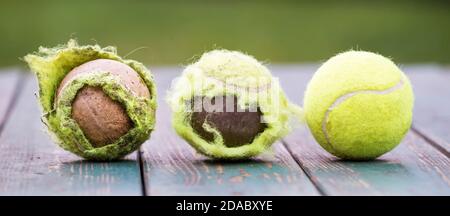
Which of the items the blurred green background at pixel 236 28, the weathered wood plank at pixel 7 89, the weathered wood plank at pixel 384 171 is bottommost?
the blurred green background at pixel 236 28

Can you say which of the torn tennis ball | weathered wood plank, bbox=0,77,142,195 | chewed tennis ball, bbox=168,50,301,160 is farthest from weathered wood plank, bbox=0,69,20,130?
chewed tennis ball, bbox=168,50,301,160

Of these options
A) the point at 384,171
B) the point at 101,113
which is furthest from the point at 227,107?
the point at 384,171

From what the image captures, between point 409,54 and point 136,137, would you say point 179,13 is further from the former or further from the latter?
point 136,137

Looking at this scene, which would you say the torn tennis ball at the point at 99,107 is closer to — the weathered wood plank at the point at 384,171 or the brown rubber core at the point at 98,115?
the brown rubber core at the point at 98,115

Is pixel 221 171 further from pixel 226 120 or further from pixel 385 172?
pixel 385 172

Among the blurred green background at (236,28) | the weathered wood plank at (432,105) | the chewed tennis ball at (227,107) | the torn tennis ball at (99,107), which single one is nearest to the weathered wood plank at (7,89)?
the torn tennis ball at (99,107)

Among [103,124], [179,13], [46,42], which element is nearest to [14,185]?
[103,124]
